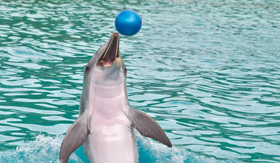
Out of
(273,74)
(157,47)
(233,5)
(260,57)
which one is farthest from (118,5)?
(273,74)

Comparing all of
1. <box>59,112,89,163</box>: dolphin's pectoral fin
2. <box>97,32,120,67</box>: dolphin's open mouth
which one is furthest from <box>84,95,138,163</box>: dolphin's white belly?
<box>97,32,120,67</box>: dolphin's open mouth

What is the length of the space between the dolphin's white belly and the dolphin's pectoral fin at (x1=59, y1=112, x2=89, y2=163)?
0.34 ft

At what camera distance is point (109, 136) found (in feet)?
15.6

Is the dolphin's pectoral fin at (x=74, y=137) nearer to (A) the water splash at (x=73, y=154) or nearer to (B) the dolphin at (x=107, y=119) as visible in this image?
(B) the dolphin at (x=107, y=119)

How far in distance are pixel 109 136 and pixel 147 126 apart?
15.5 inches

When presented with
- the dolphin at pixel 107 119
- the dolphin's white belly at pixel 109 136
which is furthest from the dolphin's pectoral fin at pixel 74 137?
the dolphin's white belly at pixel 109 136

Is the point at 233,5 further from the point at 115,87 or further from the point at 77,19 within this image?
the point at 115,87

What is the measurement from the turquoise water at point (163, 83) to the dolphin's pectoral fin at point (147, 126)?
0.78 m

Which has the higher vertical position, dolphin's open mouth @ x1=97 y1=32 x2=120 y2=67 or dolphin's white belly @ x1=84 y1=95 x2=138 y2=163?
dolphin's open mouth @ x1=97 y1=32 x2=120 y2=67

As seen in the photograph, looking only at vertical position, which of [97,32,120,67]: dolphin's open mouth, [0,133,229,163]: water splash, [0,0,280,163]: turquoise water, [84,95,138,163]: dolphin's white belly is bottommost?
[0,0,280,163]: turquoise water

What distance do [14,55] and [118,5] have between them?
1086cm

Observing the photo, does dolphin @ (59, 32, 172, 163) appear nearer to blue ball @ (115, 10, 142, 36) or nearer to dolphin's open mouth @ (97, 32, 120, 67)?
dolphin's open mouth @ (97, 32, 120, 67)

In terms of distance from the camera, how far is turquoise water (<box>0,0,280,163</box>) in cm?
605

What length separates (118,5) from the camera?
67.2 ft
